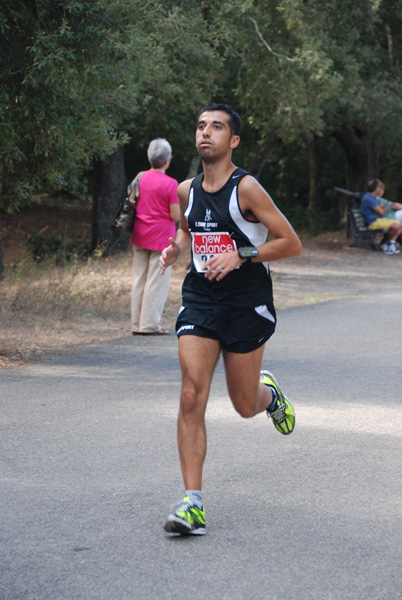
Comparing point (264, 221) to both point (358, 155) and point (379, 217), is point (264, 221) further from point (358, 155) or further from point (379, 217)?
point (358, 155)

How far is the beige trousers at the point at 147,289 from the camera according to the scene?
34.5ft

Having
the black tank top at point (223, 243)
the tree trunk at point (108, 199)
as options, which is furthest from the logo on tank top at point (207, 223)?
the tree trunk at point (108, 199)

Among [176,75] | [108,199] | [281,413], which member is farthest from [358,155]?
[281,413]

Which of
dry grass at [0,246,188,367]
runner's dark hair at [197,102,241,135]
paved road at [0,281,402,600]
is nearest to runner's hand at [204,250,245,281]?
runner's dark hair at [197,102,241,135]

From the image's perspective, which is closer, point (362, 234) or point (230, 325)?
Result: point (230, 325)

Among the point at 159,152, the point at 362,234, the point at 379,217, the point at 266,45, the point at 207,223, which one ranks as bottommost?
the point at 362,234

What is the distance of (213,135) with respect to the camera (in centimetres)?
466

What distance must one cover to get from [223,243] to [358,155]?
2402 cm

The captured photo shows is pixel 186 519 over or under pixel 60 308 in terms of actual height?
over

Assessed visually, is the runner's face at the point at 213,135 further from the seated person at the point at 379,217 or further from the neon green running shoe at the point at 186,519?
the seated person at the point at 379,217

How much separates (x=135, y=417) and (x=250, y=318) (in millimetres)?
2336

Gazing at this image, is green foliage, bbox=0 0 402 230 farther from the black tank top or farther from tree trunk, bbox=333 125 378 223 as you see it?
the black tank top

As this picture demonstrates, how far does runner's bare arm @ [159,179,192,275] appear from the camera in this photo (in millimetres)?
4887

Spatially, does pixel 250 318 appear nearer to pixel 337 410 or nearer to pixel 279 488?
pixel 279 488
